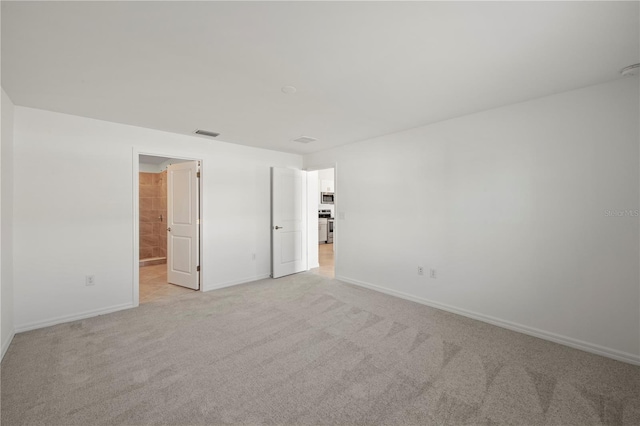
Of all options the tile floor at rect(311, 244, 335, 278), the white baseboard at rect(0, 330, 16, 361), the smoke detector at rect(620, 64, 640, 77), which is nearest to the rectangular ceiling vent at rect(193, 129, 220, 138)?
the white baseboard at rect(0, 330, 16, 361)

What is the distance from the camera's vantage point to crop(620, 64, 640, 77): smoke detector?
2.14 metres

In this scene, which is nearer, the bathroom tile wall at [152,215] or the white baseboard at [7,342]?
the white baseboard at [7,342]

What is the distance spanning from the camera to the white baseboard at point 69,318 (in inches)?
117

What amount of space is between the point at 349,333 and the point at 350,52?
102 inches

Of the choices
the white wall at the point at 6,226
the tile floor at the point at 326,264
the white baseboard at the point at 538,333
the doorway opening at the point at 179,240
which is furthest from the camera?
the tile floor at the point at 326,264

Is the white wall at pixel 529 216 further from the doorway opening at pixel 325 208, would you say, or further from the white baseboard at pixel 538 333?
the doorway opening at pixel 325 208

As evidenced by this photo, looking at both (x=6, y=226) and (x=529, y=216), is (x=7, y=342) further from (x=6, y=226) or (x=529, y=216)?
(x=529, y=216)

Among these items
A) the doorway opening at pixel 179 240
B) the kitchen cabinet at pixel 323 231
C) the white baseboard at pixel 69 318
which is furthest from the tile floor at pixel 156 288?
the kitchen cabinet at pixel 323 231

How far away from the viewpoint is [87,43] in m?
1.83

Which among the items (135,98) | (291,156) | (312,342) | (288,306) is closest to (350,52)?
(135,98)

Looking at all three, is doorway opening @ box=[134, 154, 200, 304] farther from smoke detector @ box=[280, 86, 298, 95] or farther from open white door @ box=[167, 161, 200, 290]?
smoke detector @ box=[280, 86, 298, 95]

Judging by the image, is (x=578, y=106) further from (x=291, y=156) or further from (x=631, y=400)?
(x=291, y=156)

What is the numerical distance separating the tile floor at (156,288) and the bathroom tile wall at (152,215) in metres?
1.20

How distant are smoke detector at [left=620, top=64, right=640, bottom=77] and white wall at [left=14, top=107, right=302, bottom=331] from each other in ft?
15.7
